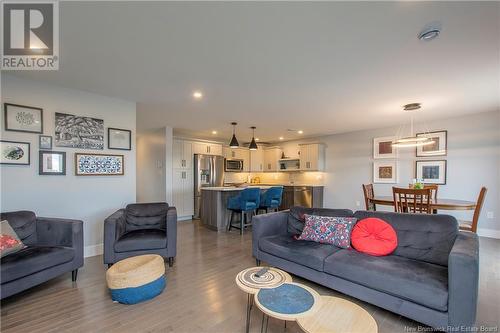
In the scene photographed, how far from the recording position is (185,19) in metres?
1.79

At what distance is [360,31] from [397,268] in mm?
1995

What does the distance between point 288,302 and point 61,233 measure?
2.58 m

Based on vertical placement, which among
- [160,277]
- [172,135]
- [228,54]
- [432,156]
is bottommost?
[160,277]

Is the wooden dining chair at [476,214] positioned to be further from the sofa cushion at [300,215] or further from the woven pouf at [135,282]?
the woven pouf at [135,282]

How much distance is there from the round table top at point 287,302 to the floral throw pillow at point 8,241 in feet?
7.90

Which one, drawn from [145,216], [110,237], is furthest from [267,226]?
[110,237]

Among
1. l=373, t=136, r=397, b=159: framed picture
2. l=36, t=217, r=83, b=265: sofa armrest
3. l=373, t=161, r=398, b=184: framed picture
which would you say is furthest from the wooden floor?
l=373, t=136, r=397, b=159: framed picture

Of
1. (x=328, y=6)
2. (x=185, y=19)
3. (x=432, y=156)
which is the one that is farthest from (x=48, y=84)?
(x=432, y=156)

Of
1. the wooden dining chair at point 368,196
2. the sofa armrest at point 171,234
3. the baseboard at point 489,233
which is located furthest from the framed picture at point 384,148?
the sofa armrest at point 171,234

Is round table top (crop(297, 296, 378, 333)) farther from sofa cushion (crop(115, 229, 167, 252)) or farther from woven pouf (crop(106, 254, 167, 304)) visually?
sofa cushion (crop(115, 229, 167, 252))

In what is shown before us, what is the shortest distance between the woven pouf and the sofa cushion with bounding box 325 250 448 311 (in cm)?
166

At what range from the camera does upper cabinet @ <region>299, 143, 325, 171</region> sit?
683cm

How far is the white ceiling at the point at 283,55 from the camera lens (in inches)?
67.6

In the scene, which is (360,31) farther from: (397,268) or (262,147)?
A: (262,147)
